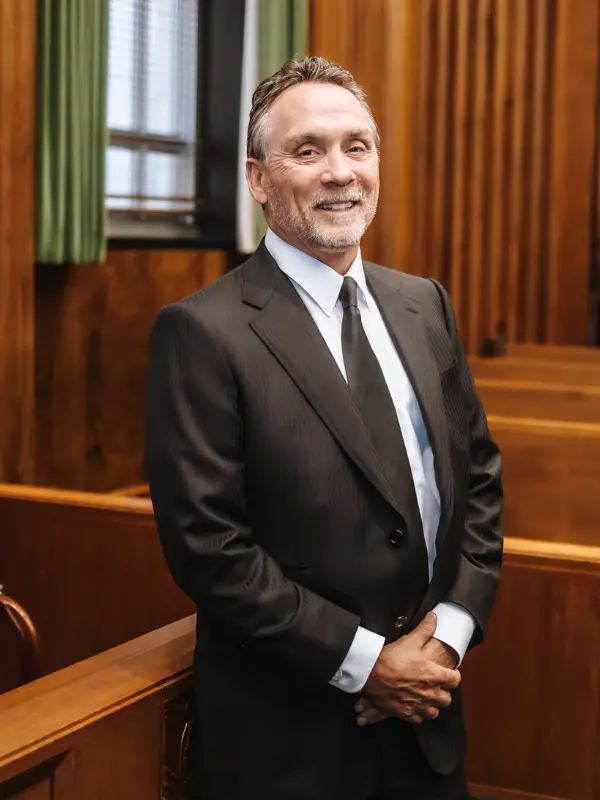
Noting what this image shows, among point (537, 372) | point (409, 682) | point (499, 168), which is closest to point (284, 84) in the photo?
point (409, 682)

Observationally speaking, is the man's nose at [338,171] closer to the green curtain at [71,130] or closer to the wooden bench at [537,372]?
the green curtain at [71,130]

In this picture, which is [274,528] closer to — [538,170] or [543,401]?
[543,401]

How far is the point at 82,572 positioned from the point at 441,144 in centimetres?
438

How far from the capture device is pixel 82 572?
304 centimetres

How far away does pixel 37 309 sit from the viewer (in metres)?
4.20

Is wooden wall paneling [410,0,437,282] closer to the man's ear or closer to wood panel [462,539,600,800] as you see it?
wood panel [462,539,600,800]

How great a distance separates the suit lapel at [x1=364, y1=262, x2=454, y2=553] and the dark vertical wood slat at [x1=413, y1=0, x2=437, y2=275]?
16.3ft

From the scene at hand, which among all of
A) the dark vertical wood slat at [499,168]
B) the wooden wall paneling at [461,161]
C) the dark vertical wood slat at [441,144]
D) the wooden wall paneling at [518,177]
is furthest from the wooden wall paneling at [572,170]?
the dark vertical wood slat at [441,144]

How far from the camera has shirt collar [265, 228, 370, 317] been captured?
170 cm

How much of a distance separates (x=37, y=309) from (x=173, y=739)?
261cm

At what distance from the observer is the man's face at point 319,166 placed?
64.6 inches

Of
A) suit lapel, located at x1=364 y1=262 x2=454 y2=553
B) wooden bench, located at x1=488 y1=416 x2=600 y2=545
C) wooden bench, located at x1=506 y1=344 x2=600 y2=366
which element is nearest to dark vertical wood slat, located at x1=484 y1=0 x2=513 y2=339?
wooden bench, located at x1=506 y1=344 x2=600 y2=366

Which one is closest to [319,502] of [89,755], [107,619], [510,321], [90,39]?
[89,755]

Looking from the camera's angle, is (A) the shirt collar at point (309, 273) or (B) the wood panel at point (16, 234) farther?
(B) the wood panel at point (16, 234)
